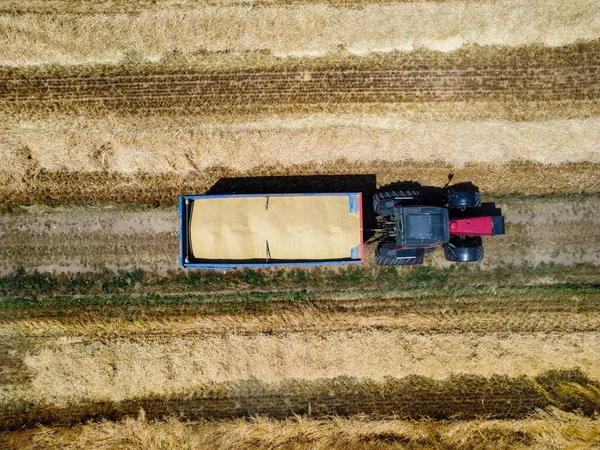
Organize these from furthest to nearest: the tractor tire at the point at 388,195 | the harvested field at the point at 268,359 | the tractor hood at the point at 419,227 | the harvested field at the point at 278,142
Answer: the harvested field at the point at 278,142 < the harvested field at the point at 268,359 < the tractor tire at the point at 388,195 < the tractor hood at the point at 419,227

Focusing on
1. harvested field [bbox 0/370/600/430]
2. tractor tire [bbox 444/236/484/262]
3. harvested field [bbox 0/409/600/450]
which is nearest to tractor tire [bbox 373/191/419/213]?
tractor tire [bbox 444/236/484/262]

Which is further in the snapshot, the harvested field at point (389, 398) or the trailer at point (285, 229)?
the harvested field at point (389, 398)

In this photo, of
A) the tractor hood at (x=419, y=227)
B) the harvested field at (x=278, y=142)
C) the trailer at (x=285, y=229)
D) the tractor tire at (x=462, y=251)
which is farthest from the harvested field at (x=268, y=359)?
the harvested field at (x=278, y=142)

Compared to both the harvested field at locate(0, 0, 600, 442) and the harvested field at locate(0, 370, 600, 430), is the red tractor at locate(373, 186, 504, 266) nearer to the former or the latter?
the harvested field at locate(0, 0, 600, 442)

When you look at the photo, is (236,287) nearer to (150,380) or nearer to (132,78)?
(150,380)

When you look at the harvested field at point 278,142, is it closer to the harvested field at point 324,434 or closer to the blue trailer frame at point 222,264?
the blue trailer frame at point 222,264

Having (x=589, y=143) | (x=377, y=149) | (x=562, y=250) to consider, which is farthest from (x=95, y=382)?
(x=589, y=143)

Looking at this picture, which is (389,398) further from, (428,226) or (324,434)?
(428,226)
